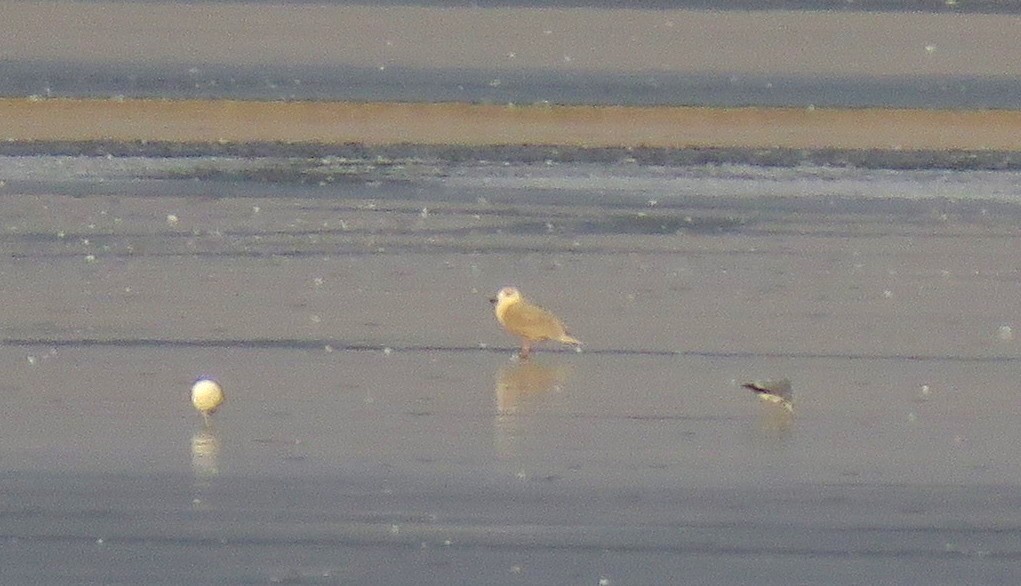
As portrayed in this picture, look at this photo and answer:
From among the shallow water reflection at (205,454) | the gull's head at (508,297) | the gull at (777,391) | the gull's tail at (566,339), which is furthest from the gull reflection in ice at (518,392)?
the shallow water reflection at (205,454)

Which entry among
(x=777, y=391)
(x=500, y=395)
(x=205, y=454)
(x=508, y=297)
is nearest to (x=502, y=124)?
(x=508, y=297)

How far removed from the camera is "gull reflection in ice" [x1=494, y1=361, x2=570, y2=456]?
30.6ft

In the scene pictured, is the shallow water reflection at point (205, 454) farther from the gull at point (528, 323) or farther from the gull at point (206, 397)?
the gull at point (528, 323)

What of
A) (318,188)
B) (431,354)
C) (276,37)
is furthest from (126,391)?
(276,37)

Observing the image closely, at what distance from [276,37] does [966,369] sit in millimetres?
19373

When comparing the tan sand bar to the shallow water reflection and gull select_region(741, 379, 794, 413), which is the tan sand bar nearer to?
gull select_region(741, 379, 794, 413)

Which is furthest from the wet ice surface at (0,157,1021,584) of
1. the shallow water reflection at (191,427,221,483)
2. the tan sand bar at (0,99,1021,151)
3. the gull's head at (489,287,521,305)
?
the tan sand bar at (0,99,1021,151)

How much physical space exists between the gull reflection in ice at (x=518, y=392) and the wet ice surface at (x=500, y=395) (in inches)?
1.0

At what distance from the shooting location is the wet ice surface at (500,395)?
7.66 metres

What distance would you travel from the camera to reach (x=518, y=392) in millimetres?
10266

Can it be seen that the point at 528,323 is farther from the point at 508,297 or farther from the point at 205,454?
the point at 205,454

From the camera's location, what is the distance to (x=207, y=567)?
7.33 meters

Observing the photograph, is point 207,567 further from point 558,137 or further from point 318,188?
point 558,137

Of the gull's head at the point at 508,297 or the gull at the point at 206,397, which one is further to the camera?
the gull's head at the point at 508,297
